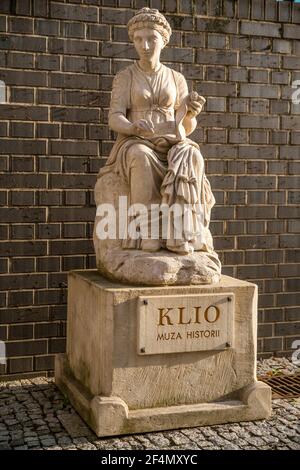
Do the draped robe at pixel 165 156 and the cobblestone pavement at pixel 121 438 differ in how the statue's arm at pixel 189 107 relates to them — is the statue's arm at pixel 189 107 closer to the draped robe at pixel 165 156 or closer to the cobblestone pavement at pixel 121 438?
the draped robe at pixel 165 156

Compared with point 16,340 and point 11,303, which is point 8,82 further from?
Answer: point 16,340

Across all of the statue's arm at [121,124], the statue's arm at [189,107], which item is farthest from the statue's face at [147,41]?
the statue's arm at [121,124]

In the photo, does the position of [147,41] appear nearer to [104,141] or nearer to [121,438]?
[104,141]

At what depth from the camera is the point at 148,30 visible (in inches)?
164

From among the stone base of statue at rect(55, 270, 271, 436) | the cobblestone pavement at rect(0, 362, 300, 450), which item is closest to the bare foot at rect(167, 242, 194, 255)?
the stone base of statue at rect(55, 270, 271, 436)

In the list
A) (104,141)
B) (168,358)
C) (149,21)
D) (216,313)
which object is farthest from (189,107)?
(168,358)

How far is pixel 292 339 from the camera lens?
19.4ft

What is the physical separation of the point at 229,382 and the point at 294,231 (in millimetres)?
2261

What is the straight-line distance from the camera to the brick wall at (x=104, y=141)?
500 centimetres

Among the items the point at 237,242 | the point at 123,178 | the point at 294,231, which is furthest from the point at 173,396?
the point at 294,231

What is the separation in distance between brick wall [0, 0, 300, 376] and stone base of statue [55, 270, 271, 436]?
1050 millimetres

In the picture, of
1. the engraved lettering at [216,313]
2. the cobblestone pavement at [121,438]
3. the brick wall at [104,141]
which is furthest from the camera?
the brick wall at [104,141]

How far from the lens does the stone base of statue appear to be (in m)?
3.73

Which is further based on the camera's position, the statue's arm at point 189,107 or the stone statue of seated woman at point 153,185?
the statue's arm at point 189,107
